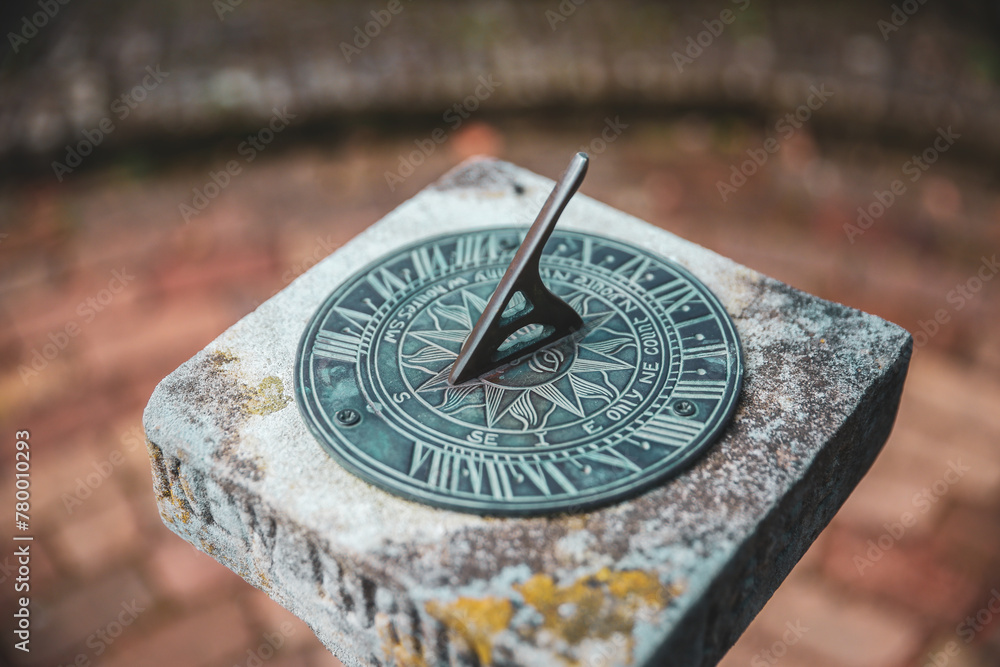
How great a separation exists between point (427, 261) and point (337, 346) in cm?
39

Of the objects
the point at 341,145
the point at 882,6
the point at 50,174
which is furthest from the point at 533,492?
the point at 882,6

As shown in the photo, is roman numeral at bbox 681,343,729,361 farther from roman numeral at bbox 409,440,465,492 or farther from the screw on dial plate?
the screw on dial plate

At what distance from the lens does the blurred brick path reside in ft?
11.6

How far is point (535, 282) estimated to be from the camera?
6.68ft

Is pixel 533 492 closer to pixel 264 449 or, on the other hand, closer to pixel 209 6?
pixel 264 449

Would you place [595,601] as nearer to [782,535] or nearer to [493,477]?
[493,477]

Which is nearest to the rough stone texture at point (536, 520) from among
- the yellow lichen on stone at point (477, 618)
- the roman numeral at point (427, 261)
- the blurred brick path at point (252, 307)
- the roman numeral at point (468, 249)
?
the yellow lichen on stone at point (477, 618)

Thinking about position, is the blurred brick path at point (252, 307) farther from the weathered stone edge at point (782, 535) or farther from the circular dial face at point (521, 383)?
the circular dial face at point (521, 383)

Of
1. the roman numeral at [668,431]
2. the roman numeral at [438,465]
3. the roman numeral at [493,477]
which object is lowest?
the roman numeral at [438,465]

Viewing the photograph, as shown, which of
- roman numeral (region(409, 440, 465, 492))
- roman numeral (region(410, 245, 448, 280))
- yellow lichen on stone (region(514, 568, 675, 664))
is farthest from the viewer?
roman numeral (region(410, 245, 448, 280))

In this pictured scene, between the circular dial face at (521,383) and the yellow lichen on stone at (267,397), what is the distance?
6 centimetres

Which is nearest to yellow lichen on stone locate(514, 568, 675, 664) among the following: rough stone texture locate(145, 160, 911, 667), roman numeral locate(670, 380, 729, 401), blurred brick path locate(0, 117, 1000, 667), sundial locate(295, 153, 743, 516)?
rough stone texture locate(145, 160, 911, 667)

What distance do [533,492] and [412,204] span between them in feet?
3.79

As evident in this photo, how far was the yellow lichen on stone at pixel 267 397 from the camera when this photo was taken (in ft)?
6.60
